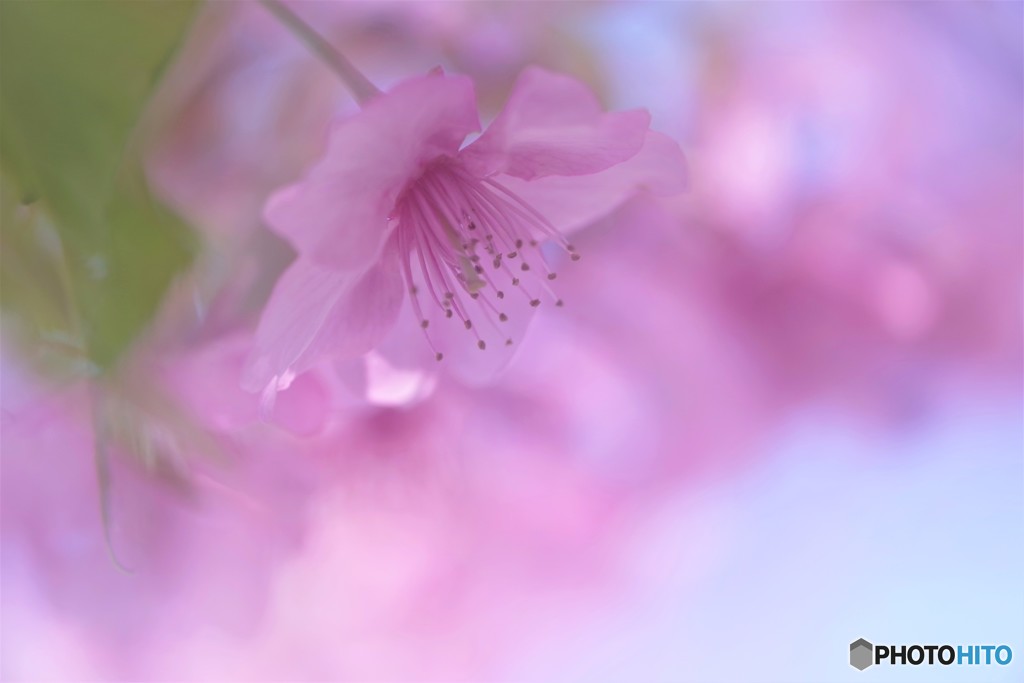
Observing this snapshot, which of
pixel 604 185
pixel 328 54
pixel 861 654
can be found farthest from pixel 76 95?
pixel 861 654

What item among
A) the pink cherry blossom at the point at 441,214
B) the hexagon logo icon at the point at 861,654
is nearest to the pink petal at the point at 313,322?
the pink cherry blossom at the point at 441,214

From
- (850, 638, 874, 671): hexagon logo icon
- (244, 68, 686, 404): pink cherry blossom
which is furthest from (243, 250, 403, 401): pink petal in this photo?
(850, 638, 874, 671): hexagon logo icon

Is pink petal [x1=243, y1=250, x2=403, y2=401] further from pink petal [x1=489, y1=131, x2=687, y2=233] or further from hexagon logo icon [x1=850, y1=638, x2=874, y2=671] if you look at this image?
hexagon logo icon [x1=850, y1=638, x2=874, y2=671]

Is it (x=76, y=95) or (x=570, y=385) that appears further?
(x=570, y=385)

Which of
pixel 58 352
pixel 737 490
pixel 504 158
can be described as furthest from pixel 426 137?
pixel 737 490

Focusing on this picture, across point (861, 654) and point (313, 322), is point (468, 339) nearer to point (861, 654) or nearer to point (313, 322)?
point (313, 322)
